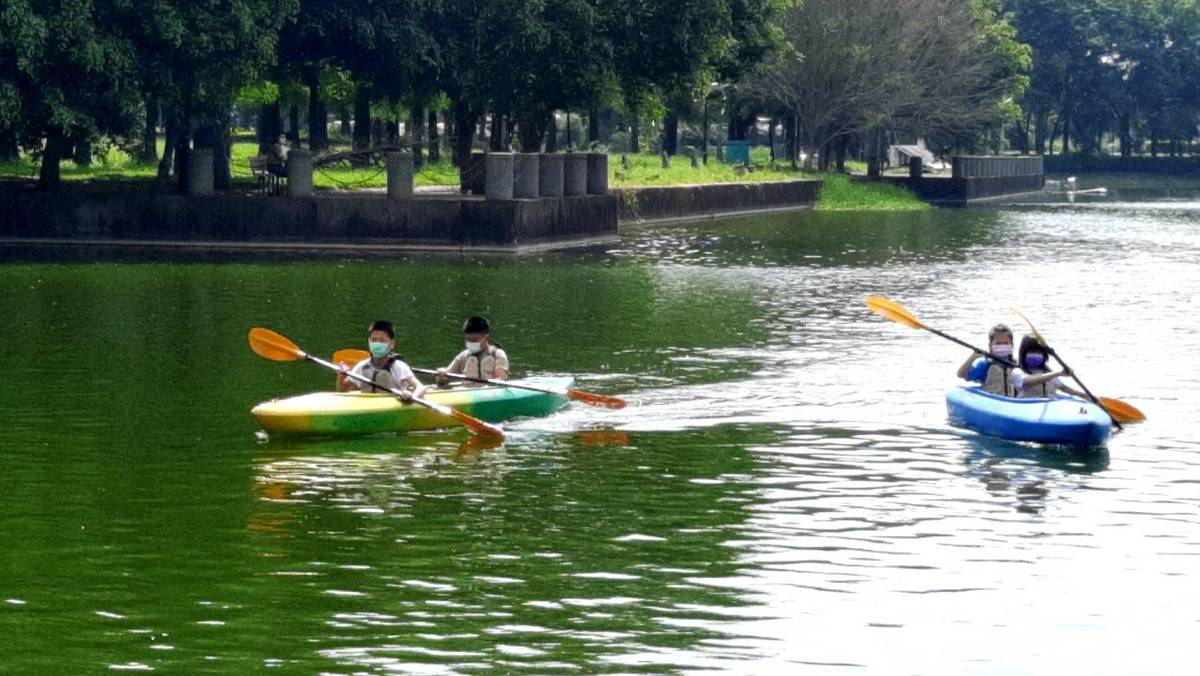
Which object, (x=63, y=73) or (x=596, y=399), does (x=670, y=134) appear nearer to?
(x=63, y=73)

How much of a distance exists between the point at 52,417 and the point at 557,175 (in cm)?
2930

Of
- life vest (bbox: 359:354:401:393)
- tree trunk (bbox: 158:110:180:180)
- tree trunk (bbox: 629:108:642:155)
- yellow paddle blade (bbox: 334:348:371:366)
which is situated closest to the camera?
life vest (bbox: 359:354:401:393)

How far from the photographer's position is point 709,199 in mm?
68062

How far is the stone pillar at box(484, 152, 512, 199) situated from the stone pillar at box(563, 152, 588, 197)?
384 cm

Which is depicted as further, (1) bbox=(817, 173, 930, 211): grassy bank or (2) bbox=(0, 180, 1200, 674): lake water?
(1) bbox=(817, 173, 930, 211): grassy bank

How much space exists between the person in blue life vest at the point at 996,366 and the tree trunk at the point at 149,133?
28.2 meters

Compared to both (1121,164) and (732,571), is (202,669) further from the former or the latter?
(1121,164)

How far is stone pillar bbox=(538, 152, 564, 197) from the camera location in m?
50.1

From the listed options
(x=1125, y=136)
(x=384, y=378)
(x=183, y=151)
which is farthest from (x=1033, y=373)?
(x=1125, y=136)

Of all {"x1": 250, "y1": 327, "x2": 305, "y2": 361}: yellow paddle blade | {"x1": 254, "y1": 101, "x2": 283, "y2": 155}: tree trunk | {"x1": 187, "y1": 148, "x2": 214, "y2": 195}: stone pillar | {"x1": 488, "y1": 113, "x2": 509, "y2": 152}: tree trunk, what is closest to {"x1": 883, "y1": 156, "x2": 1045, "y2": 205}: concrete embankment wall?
{"x1": 254, "y1": 101, "x2": 283, "y2": 155}: tree trunk

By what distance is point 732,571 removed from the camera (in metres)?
15.0

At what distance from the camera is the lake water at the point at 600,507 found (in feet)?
42.6

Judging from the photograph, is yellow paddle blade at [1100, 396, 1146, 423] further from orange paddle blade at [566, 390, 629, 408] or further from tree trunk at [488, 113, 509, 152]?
tree trunk at [488, 113, 509, 152]

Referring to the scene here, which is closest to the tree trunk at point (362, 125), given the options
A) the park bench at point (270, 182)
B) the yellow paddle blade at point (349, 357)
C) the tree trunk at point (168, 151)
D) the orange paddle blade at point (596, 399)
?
the park bench at point (270, 182)
